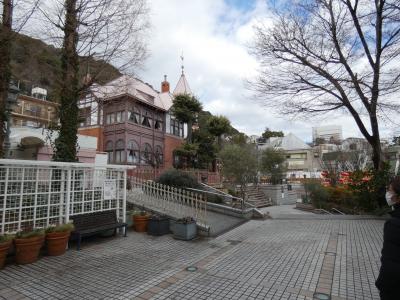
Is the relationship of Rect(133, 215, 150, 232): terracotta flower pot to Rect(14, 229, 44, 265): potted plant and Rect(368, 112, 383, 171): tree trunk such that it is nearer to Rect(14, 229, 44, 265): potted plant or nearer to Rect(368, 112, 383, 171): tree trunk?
Rect(14, 229, 44, 265): potted plant

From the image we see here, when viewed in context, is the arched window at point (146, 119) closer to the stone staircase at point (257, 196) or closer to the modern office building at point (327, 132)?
the stone staircase at point (257, 196)

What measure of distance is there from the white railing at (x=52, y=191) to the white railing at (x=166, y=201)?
180 cm

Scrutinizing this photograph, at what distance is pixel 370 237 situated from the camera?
8070 mm

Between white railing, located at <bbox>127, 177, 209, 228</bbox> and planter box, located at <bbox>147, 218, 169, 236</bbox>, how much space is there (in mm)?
763

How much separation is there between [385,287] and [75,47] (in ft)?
32.7

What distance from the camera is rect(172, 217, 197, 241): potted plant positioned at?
8.00 m

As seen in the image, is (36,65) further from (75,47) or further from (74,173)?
(74,173)

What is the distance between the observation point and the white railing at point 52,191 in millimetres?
5848

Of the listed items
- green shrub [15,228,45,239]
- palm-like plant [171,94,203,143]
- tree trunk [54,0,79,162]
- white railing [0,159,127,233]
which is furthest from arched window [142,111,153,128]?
green shrub [15,228,45,239]

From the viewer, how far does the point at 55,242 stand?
6059 mm

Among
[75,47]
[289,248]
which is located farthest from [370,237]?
[75,47]

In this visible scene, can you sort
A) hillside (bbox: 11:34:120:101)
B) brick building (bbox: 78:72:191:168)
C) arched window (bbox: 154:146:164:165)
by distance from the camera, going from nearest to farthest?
1. hillside (bbox: 11:34:120:101)
2. brick building (bbox: 78:72:191:168)
3. arched window (bbox: 154:146:164:165)

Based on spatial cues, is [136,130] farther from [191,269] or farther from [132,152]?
[191,269]

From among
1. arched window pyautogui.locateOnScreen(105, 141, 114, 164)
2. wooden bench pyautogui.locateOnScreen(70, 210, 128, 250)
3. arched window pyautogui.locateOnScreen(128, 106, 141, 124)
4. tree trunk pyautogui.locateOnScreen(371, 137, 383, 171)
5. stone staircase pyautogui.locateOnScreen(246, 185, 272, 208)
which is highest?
arched window pyautogui.locateOnScreen(128, 106, 141, 124)
